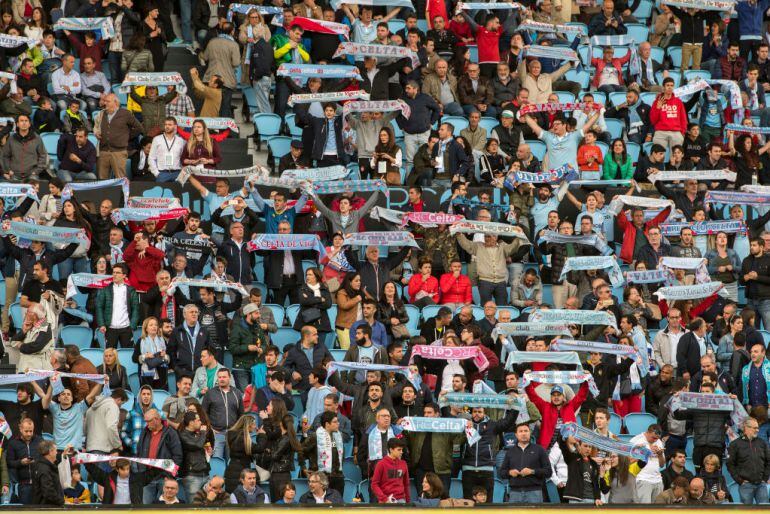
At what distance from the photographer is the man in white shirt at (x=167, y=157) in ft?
74.5

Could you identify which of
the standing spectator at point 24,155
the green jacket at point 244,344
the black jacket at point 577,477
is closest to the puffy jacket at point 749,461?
the black jacket at point 577,477

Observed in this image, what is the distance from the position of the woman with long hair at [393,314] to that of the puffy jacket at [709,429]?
11.5 feet

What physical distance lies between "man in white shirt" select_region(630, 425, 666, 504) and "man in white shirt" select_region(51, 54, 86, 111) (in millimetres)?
9906

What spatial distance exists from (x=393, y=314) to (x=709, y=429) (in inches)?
152

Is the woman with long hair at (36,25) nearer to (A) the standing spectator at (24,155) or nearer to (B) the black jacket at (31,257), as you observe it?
(A) the standing spectator at (24,155)

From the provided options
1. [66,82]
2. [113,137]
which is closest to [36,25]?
[66,82]

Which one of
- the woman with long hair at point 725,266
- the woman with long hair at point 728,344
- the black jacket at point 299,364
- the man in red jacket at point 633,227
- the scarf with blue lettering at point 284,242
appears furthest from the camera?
the man in red jacket at point 633,227

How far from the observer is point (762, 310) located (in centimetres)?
2144

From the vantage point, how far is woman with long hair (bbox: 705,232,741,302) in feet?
71.2

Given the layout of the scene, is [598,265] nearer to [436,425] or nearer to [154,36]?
→ [436,425]

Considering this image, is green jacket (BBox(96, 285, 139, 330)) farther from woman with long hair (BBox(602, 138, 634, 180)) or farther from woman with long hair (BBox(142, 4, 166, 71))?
woman with long hair (BBox(602, 138, 634, 180))

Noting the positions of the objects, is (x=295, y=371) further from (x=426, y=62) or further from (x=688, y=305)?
(x=426, y=62)

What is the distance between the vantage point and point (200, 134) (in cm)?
2270

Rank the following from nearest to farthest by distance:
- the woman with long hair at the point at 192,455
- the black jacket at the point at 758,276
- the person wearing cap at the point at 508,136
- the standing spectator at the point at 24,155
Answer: the woman with long hair at the point at 192,455 → the black jacket at the point at 758,276 → the standing spectator at the point at 24,155 → the person wearing cap at the point at 508,136
